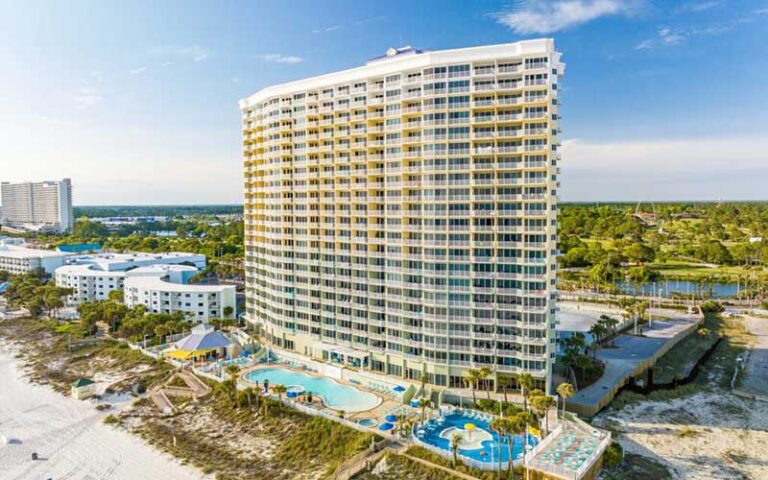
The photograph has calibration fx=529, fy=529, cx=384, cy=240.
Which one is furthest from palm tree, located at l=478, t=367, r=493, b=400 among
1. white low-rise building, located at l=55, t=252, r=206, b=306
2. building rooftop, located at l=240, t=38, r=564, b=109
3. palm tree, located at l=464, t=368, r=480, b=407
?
white low-rise building, located at l=55, t=252, r=206, b=306

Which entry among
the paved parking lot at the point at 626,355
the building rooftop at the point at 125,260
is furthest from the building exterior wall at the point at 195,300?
the paved parking lot at the point at 626,355

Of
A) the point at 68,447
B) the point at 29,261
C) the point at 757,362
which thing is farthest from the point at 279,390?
the point at 29,261

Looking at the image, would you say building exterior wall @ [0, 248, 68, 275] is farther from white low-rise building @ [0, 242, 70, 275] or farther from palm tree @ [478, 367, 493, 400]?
palm tree @ [478, 367, 493, 400]

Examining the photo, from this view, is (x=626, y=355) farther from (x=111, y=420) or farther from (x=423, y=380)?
(x=111, y=420)

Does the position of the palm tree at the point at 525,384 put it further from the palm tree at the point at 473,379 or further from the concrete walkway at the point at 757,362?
the concrete walkway at the point at 757,362

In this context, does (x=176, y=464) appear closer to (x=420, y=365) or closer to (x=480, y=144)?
(x=420, y=365)

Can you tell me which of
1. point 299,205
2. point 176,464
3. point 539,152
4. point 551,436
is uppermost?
point 539,152

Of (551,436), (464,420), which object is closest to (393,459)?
(464,420)
